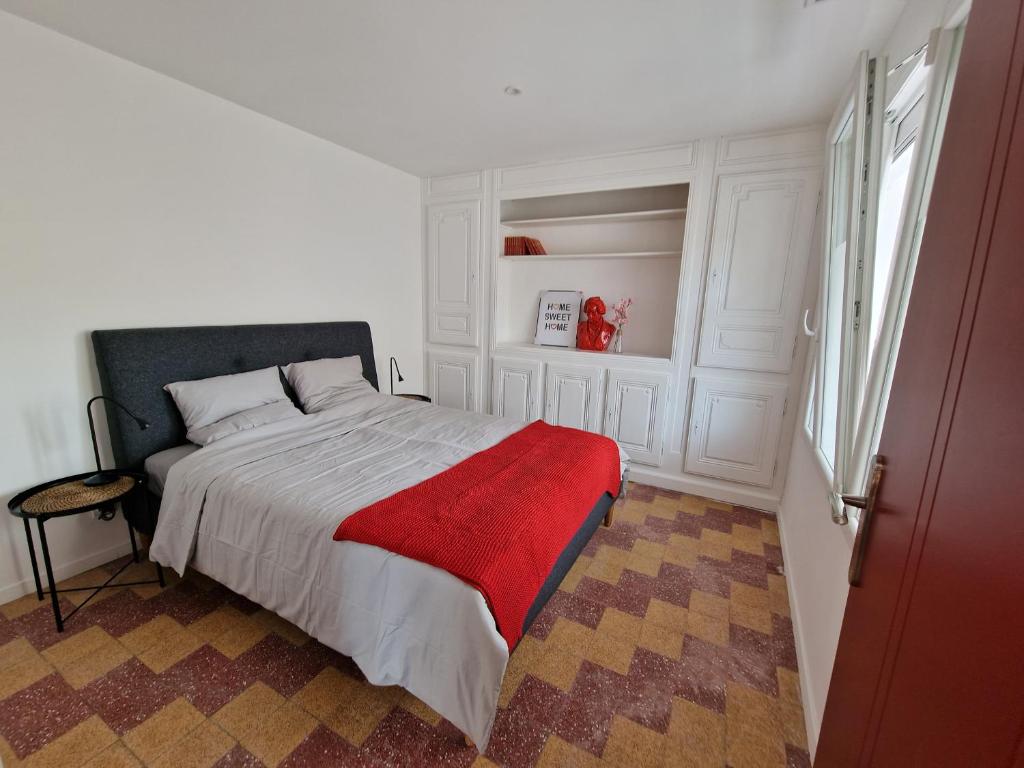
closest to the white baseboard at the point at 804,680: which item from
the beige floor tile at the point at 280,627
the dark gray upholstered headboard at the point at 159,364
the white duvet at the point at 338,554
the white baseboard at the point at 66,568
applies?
the white duvet at the point at 338,554

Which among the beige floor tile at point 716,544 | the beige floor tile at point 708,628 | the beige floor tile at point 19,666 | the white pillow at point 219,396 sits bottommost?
the beige floor tile at point 19,666

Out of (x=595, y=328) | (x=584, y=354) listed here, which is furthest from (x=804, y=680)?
(x=595, y=328)

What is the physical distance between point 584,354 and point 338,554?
94.4 inches

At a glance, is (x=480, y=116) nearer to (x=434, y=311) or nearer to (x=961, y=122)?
(x=434, y=311)

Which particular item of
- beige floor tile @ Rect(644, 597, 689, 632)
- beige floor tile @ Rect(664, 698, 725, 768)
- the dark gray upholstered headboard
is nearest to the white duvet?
the dark gray upholstered headboard

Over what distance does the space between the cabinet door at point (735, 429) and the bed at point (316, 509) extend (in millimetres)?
1178

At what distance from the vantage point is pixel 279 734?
4.30ft

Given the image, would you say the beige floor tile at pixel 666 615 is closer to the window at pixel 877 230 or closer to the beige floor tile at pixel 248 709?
the window at pixel 877 230

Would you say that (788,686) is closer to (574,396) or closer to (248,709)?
(248,709)

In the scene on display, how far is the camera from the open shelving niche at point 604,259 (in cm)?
324

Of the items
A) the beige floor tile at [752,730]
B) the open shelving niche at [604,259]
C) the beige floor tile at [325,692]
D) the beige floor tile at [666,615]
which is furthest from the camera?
the open shelving niche at [604,259]

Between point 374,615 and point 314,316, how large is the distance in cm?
231

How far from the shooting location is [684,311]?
2.95 meters

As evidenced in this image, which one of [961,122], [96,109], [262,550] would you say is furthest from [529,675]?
[96,109]
